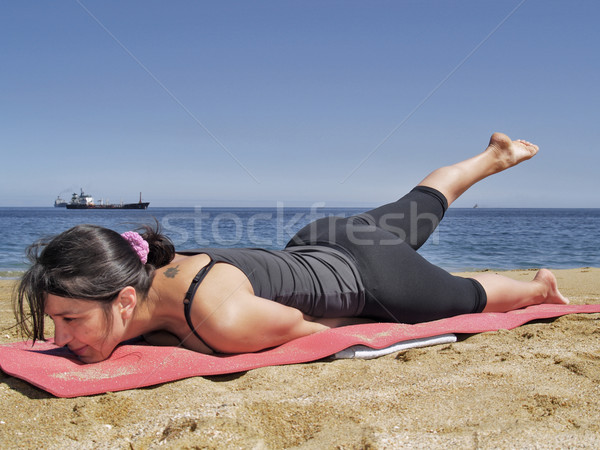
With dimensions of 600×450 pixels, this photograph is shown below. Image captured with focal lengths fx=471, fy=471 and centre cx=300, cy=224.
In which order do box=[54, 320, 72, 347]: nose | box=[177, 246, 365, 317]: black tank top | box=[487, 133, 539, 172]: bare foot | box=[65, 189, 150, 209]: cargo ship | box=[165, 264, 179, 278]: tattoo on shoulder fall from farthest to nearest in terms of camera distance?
box=[65, 189, 150, 209]: cargo ship
box=[487, 133, 539, 172]: bare foot
box=[177, 246, 365, 317]: black tank top
box=[165, 264, 179, 278]: tattoo on shoulder
box=[54, 320, 72, 347]: nose

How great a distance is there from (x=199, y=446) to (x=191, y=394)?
0.45 metres

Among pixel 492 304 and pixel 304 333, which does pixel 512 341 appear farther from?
pixel 304 333

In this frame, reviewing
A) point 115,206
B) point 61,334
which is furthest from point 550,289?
point 115,206

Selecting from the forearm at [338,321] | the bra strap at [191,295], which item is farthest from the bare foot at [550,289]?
the bra strap at [191,295]

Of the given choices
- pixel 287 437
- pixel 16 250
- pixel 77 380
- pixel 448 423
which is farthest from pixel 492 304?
pixel 16 250

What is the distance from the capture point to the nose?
2.13 meters

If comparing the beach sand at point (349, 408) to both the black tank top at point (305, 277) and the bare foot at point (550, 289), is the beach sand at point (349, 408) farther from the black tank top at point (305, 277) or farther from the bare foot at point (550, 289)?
the bare foot at point (550, 289)

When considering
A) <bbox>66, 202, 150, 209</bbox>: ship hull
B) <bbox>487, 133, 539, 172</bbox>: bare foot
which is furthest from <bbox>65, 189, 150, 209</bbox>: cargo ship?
<bbox>487, 133, 539, 172</bbox>: bare foot

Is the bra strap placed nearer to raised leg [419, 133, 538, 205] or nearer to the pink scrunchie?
the pink scrunchie

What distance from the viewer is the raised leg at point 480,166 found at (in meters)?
3.61

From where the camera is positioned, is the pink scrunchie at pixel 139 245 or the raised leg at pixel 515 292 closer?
the pink scrunchie at pixel 139 245

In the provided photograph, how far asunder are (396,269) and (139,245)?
144 centimetres

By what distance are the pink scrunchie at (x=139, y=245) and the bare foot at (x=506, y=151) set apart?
118 inches

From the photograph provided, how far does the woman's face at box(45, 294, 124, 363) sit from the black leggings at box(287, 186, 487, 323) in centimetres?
130
